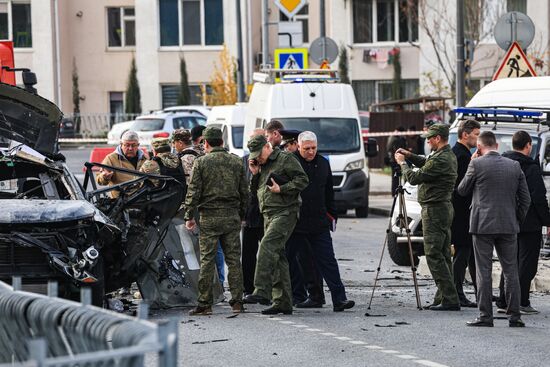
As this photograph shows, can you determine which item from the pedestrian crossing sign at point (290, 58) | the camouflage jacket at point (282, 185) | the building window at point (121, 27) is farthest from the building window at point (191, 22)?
the camouflage jacket at point (282, 185)

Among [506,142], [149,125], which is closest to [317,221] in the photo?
[506,142]

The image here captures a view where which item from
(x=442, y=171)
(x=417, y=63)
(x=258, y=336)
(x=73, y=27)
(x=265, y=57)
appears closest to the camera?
(x=258, y=336)

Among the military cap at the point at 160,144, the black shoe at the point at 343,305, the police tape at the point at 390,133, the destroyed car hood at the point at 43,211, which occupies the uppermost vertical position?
the military cap at the point at 160,144

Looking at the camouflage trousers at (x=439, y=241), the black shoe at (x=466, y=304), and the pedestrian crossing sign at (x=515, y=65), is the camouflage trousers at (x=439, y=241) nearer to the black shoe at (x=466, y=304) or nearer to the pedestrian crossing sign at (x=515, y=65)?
the black shoe at (x=466, y=304)

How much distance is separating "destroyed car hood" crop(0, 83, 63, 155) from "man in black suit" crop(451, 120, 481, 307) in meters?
3.91

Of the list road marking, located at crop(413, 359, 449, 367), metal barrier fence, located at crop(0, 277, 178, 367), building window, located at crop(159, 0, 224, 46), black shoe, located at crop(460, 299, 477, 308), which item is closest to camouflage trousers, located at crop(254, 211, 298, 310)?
black shoe, located at crop(460, 299, 477, 308)

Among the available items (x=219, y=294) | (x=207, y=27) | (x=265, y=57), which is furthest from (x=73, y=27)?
(x=219, y=294)

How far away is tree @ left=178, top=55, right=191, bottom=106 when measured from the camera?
54719mm

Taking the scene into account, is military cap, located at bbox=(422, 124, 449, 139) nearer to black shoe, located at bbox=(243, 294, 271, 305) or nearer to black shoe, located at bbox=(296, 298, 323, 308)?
black shoe, located at bbox=(296, 298, 323, 308)

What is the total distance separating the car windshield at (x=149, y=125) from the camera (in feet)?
139

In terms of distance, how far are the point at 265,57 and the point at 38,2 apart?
22.1 m

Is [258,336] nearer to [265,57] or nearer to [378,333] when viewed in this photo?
[378,333]

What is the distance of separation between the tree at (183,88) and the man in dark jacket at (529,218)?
42.6m

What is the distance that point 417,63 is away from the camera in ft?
172
